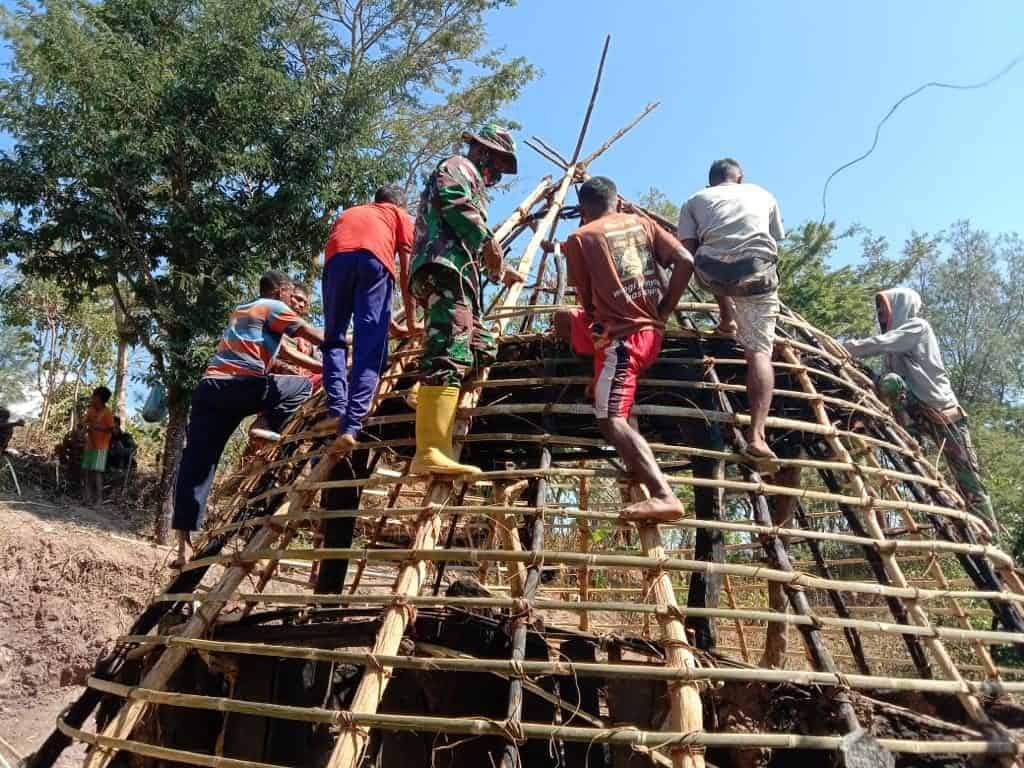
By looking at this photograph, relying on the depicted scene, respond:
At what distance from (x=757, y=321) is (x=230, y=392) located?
3268 millimetres

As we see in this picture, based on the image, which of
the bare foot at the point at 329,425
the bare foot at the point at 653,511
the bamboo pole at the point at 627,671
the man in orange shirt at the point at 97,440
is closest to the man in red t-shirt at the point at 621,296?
the bare foot at the point at 653,511

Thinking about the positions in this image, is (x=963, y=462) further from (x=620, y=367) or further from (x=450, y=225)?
(x=450, y=225)

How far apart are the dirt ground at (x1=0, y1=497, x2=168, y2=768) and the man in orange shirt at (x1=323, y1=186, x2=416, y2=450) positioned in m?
4.75

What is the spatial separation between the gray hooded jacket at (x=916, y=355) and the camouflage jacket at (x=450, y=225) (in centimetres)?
301

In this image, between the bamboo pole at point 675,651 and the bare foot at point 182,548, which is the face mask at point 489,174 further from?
the bare foot at point 182,548

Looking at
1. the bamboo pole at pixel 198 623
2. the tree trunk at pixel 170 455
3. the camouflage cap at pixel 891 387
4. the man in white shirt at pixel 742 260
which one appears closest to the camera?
the bamboo pole at pixel 198 623

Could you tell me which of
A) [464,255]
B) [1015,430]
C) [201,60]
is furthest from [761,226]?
[1015,430]

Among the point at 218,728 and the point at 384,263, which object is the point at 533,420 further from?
the point at 218,728

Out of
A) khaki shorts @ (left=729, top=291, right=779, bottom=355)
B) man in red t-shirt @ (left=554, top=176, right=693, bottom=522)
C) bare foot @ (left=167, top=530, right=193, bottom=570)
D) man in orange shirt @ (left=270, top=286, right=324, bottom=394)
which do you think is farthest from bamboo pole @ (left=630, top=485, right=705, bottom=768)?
bare foot @ (left=167, top=530, right=193, bottom=570)

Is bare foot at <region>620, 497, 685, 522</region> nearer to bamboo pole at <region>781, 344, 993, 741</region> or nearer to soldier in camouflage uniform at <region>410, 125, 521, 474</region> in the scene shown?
soldier in camouflage uniform at <region>410, 125, 521, 474</region>

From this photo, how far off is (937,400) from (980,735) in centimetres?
305

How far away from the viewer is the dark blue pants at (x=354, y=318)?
416cm

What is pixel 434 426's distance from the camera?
12.2 ft

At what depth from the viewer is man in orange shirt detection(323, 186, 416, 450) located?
4078 millimetres
